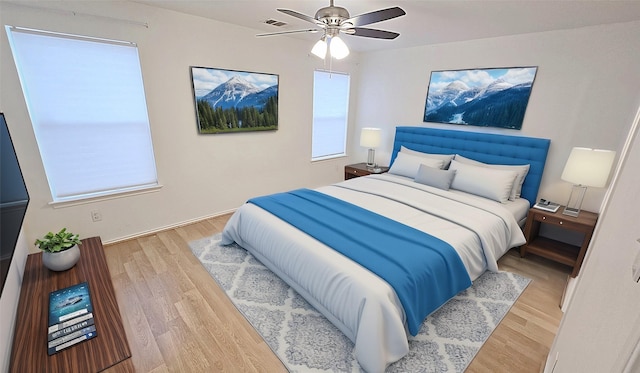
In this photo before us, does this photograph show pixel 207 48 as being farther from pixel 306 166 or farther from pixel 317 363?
pixel 317 363

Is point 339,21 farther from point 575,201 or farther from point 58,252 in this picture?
point 575,201

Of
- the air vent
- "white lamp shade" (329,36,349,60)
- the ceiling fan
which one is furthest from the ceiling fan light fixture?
the air vent

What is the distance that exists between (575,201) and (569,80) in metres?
1.26

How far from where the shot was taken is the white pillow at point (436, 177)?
10.3ft

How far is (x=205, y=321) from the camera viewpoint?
77.0 inches

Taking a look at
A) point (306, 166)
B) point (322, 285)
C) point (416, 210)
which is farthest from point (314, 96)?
point (322, 285)

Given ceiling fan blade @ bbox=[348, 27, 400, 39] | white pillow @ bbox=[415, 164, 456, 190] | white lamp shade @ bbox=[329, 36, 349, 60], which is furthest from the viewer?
white pillow @ bbox=[415, 164, 456, 190]

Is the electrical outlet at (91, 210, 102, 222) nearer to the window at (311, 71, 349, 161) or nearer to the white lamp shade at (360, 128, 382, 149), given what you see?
the window at (311, 71, 349, 161)

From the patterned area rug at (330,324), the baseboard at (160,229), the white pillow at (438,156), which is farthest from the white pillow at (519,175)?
the baseboard at (160,229)

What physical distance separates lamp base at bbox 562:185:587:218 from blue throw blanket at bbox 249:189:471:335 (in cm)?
154

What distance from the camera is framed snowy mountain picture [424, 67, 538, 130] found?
304cm

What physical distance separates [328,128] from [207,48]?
223cm

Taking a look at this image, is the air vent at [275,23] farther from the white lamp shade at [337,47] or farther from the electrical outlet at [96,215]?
the electrical outlet at [96,215]

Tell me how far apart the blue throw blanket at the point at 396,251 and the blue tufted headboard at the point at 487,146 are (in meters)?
1.81
